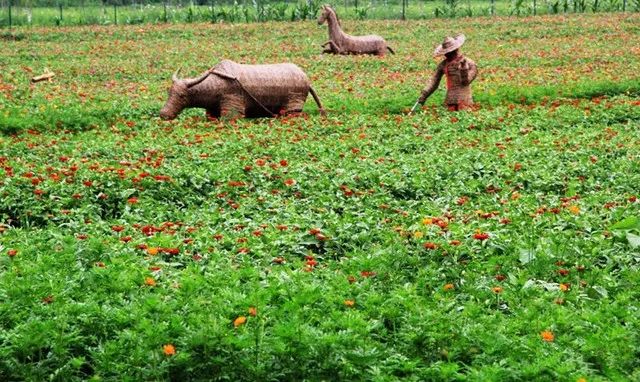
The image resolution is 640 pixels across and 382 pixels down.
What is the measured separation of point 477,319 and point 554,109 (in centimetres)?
1104

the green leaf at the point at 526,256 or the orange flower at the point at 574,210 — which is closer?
the green leaf at the point at 526,256

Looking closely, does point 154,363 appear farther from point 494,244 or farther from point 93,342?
point 494,244

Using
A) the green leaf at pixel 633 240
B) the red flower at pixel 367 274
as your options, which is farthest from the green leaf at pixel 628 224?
the red flower at pixel 367 274

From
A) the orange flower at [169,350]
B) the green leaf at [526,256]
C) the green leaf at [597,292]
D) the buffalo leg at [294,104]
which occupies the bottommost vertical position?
the green leaf at [597,292]

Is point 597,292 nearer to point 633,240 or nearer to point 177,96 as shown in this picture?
point 633,240

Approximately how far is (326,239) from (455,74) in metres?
9.44

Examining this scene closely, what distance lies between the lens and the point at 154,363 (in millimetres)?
4988

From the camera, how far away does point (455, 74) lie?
1662 cm

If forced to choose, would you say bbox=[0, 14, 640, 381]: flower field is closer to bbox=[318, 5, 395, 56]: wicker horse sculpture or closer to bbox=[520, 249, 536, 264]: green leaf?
bbox=[520, 249, 536, 264]: green leaf

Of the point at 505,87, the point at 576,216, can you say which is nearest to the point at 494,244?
the point at 576,216

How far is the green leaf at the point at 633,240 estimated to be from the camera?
24.4ft

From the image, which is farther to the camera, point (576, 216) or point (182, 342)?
point (576, 216)

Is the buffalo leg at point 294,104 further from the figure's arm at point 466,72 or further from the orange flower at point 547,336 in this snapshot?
the orange flower at point 547,336

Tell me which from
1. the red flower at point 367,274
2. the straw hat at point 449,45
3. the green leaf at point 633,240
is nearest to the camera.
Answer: the red flower at point 367,274
